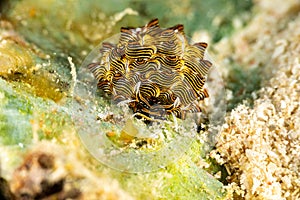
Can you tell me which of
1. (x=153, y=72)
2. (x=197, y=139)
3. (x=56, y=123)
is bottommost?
(x=56, y=123)

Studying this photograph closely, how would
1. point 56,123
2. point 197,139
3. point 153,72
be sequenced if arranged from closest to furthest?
point 56,123 → point 153,72 → point 197,139

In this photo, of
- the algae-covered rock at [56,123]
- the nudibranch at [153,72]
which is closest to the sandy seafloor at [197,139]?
the algae-covered rock at [56,123]

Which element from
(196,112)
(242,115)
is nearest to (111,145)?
(196,112)

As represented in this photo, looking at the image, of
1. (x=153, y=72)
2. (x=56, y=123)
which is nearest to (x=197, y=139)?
(x=153, y=72)

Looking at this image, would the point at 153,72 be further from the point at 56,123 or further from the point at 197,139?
the point at 56,123

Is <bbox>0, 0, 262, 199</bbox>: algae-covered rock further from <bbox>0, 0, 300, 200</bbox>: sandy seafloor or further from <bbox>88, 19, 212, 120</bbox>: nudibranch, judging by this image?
<bbox>88, 19, 212, 120</bbox>: nudibranch

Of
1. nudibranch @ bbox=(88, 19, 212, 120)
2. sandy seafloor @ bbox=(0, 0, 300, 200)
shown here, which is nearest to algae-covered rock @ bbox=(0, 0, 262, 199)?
sandy seafloor @ bbox=(0, 0, 300, 200)

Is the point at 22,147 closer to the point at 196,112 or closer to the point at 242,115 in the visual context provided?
the point at 196,112
